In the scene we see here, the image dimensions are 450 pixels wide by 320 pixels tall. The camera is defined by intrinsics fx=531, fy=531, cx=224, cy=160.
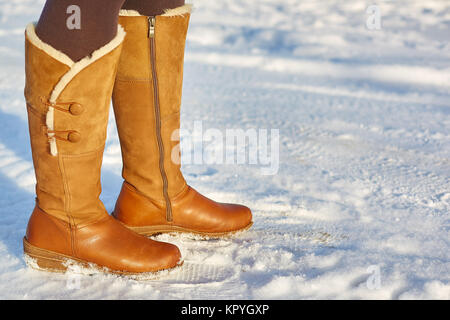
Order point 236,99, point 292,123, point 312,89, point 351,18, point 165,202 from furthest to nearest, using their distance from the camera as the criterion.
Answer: point 351,18, point 312,89, point 236,99, point 292,123, point 165,202

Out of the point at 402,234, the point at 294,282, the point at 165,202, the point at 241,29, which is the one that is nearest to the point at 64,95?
the point at 165,202

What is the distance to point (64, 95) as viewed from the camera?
109 centimetres

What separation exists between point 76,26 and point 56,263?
1.79ft

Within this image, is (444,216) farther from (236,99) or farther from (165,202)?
(236,99)

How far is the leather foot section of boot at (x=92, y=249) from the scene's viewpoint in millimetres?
1212

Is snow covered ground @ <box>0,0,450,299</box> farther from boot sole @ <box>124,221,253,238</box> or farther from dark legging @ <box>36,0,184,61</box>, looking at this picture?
dark legging @ <box>36,0,184,61</box>

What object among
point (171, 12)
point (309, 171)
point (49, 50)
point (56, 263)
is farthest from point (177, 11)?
point (309, 171)

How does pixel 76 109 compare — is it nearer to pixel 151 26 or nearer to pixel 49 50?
pixel 49 50

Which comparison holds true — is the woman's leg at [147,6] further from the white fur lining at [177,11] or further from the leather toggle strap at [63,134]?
the leather toggle strap at [63,134]

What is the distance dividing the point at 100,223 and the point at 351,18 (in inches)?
156

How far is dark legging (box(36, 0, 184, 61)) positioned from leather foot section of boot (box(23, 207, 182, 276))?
0.40 meters

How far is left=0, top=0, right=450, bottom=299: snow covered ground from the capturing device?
1225 mm

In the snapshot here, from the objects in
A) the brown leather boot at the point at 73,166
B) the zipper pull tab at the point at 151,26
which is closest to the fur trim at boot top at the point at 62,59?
the brown leather boot at the point at 73,166

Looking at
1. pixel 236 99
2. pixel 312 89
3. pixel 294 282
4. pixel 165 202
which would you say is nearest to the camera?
pixel 294 282
